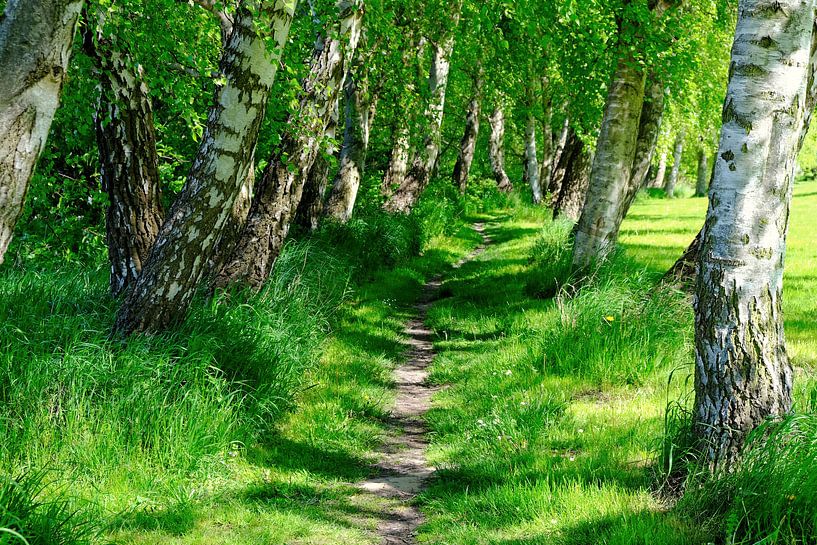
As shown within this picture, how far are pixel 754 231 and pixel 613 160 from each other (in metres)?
6.00

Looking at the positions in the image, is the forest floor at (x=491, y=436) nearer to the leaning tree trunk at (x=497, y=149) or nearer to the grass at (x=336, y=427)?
the grass at (x=336, y=427)

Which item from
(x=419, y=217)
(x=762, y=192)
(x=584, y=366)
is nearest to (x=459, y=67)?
(x=419, y=217)

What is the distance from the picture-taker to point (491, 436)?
19.2ft

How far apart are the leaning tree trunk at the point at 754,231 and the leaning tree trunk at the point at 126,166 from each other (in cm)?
508

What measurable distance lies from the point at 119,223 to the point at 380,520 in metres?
4.11

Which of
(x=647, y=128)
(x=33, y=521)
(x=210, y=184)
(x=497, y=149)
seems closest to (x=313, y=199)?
(x=647, y=128)

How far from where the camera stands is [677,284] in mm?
8414

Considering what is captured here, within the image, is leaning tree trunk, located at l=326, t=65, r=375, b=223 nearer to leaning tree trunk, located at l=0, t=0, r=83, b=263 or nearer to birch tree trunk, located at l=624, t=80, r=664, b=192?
birch tree trunk, located at l=624, t=80, r=664, b=192

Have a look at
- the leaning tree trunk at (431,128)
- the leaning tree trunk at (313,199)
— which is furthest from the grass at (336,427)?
the leaning tree trunk at (431,128)

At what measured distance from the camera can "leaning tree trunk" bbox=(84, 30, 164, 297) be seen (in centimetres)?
681

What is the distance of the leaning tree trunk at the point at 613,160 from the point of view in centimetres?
984

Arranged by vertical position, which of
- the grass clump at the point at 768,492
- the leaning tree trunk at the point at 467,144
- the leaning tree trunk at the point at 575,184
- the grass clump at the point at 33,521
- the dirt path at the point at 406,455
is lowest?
the dirt path at the point at 406,455

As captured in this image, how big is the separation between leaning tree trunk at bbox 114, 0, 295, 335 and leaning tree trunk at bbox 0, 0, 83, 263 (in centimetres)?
249

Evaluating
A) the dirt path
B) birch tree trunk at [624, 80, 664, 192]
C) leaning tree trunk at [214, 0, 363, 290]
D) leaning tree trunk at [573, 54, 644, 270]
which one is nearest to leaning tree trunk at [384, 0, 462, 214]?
birch tree trunk at [624, 80, 664, 192]
